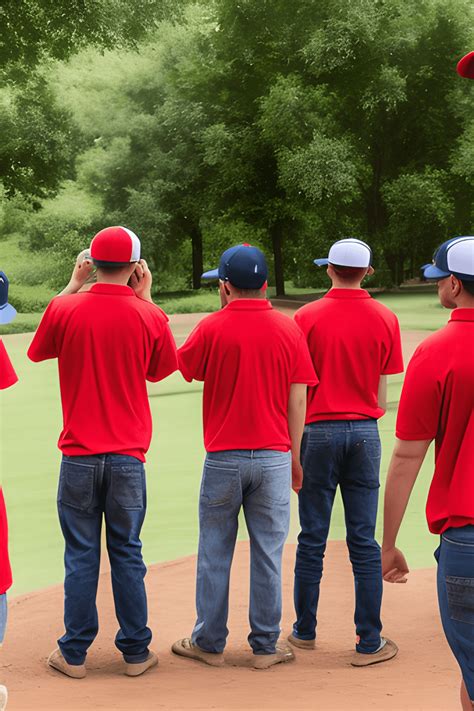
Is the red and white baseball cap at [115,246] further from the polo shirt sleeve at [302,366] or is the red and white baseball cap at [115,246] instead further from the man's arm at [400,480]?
the man's arm at [400,480]

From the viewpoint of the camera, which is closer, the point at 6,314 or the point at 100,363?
the point at 6,314

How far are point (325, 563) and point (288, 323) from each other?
3.02 m

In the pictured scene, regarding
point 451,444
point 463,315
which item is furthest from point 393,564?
point 463,315

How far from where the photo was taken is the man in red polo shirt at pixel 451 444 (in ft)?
10.1

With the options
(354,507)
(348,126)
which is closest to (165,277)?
(348,126)

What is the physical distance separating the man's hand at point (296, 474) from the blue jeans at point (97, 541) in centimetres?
75

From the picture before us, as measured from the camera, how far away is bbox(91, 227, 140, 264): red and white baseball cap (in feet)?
15.2

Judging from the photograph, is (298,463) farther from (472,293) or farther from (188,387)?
(188,387)

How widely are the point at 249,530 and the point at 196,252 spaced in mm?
37912

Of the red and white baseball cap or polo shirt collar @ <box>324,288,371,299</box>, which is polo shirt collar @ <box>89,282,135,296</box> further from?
polo shirt collar @ <box>324,288,371,299</box>

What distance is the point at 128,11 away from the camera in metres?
40.6

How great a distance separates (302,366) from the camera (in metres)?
4.86

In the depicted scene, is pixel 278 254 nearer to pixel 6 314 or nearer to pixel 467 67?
pixel 467 67

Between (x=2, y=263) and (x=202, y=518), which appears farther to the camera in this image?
(x=2, y=263)
